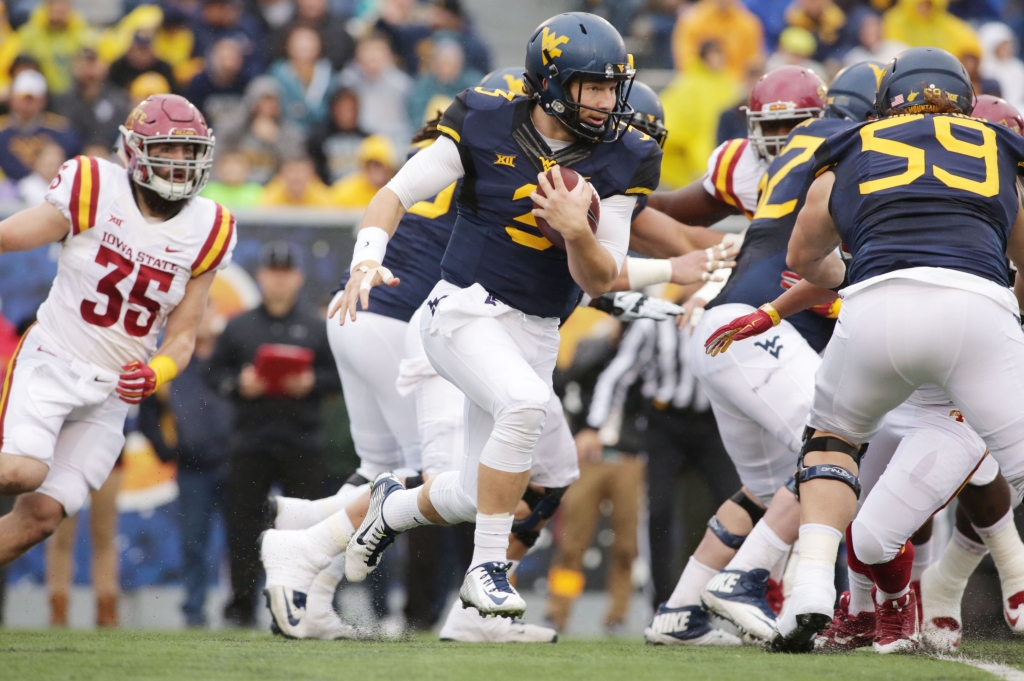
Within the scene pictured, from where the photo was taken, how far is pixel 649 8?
1098cm

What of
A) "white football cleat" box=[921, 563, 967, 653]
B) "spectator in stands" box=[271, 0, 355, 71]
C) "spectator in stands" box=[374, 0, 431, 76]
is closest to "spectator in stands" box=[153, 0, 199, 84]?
"spectator in stands" box=[271, 0, 355, 71]

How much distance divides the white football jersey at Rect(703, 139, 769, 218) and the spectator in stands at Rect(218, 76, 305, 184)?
4691mm

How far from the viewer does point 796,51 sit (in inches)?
390

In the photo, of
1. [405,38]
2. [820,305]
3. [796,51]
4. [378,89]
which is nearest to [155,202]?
[820,305]

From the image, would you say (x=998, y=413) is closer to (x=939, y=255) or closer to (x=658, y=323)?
(x=939, y=255)

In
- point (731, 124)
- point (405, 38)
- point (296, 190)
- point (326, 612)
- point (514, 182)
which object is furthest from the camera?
point (405, 38)

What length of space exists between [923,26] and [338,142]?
5076mm

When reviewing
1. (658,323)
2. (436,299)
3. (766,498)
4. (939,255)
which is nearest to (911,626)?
(766,498)

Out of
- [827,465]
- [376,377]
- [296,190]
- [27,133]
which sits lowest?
[827,465]

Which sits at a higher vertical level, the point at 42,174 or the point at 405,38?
the point at 405,38

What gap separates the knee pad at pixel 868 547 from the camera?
395cm

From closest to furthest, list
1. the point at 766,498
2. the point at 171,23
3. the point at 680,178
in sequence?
the point at 766,498 < the point at 680,178 < the point at 171,23

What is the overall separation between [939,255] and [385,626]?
3.98m

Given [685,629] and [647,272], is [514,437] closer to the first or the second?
[647,272]
